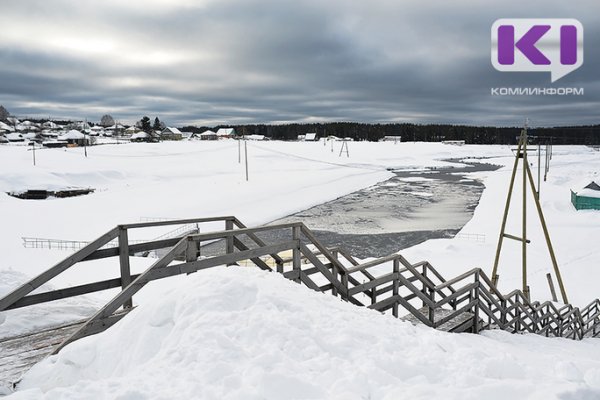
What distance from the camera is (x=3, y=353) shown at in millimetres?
4996

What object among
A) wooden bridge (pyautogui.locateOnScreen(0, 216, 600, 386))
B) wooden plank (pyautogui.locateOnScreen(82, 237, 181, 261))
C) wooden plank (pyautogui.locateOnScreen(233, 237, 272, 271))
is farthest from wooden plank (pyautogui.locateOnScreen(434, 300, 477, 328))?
wooden plank (pyautogui.locateOnScreen(82, 237, 181, 261))

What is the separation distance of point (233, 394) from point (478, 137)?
695 ft

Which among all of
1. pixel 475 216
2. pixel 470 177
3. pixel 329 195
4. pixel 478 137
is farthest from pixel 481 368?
pixel 478 137

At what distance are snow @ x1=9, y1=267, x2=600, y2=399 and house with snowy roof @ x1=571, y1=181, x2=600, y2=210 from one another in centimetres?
3609

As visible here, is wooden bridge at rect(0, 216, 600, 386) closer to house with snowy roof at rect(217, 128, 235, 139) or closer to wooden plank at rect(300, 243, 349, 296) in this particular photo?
wooden plank at rect(300, 243, 349, 296)

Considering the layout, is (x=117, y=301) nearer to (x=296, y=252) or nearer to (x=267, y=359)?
(x=267, y=359)

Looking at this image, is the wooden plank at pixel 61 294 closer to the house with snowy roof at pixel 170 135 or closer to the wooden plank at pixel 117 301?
the wooden plank at pixel 117 301

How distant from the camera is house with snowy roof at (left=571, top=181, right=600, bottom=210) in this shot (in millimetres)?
34375

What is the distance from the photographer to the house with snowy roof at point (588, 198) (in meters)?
34.4

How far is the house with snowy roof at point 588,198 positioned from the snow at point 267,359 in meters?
36.1

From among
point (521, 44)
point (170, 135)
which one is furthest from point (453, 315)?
point (170, 135)

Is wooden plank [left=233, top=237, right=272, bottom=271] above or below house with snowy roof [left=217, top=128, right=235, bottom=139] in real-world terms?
below

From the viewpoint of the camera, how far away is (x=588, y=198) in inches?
1368

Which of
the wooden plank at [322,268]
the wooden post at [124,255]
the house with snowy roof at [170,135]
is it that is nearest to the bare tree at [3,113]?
the house with snowy roof at [170,135]
